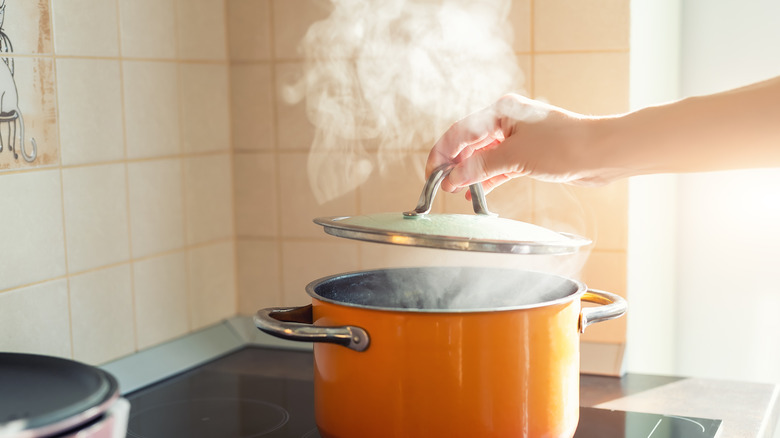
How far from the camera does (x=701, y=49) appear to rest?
1.53 metres

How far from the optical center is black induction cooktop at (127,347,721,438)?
948 millimetres

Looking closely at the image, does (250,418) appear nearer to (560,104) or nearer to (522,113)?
(522,113)

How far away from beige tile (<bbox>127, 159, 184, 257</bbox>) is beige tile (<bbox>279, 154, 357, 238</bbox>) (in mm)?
173

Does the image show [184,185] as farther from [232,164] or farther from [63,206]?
[63,206]

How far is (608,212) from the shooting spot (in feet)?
3.84

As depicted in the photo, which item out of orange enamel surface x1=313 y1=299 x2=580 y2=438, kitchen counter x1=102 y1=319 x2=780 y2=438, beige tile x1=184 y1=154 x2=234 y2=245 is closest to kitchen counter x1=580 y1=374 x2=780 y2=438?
kitchen counter x1=102 y1=319 x2=780 y2=438

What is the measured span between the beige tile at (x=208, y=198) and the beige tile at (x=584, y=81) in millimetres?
529

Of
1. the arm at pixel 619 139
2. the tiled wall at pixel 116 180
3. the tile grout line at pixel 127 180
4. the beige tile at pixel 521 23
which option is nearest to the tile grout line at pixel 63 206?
the tiled wall at pixel 116 180

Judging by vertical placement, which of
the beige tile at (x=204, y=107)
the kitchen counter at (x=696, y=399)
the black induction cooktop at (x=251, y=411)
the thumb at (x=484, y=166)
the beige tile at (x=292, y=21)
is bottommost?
the kitchen counter at (x=696, y=399)

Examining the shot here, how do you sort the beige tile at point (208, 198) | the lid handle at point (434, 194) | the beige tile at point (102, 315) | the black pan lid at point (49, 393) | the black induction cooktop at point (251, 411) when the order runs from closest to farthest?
the black pan lid at point (49, 393), the lid handle at point (434, 194), the black induction cooktop at point (251, 411), the beige tile at point (102, 315), the beige tile at point (208, 198)

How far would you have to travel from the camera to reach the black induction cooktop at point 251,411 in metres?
0.95

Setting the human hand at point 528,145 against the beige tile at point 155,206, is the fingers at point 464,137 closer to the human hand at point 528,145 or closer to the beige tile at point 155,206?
the human hand at point 528,145

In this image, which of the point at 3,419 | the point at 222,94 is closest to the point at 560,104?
the point at 222,94

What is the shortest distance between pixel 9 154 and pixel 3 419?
1.45 feet
